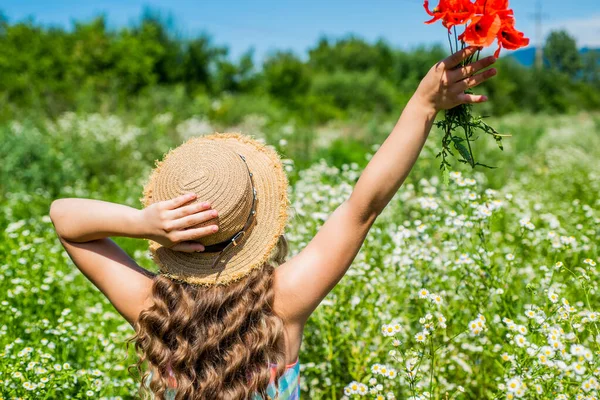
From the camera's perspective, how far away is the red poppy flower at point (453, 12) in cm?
112

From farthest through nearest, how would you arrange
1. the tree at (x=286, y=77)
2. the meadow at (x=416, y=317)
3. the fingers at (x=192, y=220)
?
the tree at (x=286, y=77), the meadow at (x=416, y=317), the fingers at (x=192, y=220)

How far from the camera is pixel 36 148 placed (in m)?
7.09

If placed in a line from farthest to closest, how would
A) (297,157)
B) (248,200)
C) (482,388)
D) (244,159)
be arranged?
(297,157)
(482,388)
(244,159)
(248,200)

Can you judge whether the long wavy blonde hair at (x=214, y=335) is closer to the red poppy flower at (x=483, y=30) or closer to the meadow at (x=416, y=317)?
the meadow at (x=416, y=317)

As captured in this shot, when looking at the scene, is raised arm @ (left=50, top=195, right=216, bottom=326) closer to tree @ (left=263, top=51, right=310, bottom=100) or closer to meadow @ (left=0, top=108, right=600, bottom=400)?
meadow @ (left=0, top=108, right=600, bottom=400)

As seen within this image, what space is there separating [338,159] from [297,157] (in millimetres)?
1268

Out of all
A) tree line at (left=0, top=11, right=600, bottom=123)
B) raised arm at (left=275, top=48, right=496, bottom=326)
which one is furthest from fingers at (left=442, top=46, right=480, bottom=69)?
tree line at (left=0, top=11, right=600, bottom=123)

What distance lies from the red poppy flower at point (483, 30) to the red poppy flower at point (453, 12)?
3cm

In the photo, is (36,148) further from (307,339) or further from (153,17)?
(153,17)

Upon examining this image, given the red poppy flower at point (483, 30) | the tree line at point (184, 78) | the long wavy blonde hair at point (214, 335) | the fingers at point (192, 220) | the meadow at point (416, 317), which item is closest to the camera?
the red poppy flower at point (483, 30)

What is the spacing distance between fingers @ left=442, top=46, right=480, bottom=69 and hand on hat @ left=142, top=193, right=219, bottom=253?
2.01ft

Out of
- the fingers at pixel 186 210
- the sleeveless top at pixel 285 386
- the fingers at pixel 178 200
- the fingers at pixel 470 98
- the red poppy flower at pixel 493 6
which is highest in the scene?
the red poppy flower at pixel 493 6

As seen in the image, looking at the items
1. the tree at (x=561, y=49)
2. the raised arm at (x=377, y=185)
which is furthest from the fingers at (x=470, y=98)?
the tree at (x=561, y=49)

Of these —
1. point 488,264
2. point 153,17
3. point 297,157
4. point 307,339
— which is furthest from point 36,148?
point 153,17
